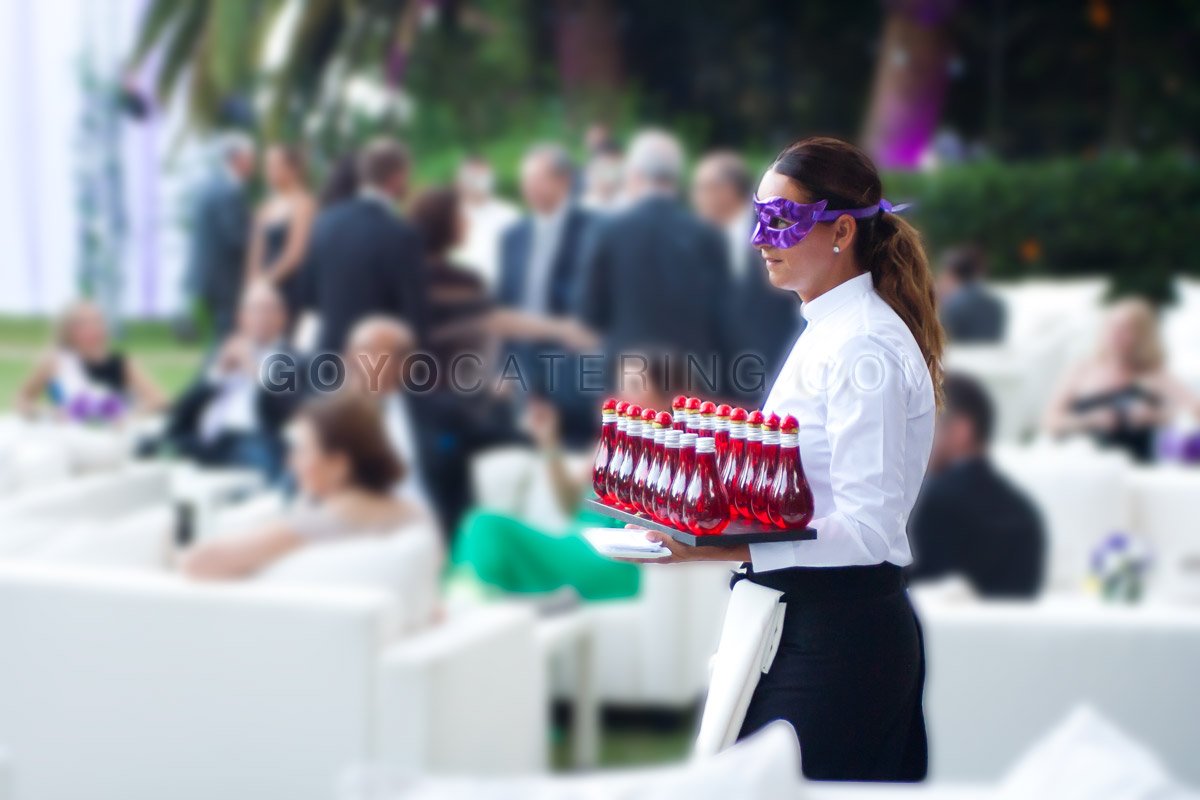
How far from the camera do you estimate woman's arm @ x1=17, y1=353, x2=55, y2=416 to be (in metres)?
6.28

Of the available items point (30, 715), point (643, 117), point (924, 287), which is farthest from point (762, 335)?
point (643, 117)

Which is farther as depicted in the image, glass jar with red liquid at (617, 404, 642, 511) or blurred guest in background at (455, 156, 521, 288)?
blurred guest in background at (455, 156, 521, 288)

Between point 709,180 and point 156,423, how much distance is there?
2.61m

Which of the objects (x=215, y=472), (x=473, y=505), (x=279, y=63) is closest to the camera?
(x=473, y=505)

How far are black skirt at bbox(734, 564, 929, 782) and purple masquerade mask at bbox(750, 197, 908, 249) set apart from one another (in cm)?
29

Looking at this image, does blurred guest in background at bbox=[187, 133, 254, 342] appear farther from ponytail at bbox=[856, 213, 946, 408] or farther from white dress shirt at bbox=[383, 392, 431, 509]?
ponytail at bbox=[856, 213, 946, 408]

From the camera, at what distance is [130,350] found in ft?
30.0

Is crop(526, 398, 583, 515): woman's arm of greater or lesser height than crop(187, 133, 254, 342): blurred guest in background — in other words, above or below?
below

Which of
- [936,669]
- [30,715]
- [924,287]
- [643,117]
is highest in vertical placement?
[643,117]

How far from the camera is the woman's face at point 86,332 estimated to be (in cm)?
639

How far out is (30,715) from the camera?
320cm

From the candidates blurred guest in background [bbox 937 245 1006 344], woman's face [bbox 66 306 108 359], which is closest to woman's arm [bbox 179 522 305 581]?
woman's face [bbox 66 306 108 359]

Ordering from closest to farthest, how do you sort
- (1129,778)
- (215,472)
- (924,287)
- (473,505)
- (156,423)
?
(924,287)
(1129,778)
(473,505)
(215,472)
(156,423)

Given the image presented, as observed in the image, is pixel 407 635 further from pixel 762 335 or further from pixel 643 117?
pixel 643 117
